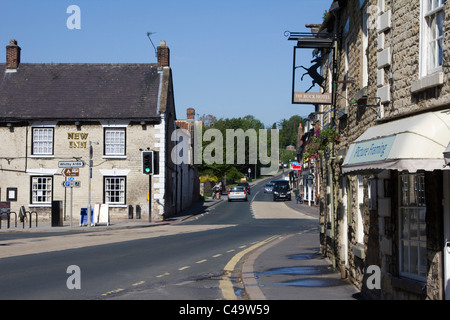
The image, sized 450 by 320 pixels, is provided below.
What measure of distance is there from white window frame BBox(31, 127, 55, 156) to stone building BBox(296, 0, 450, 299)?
28860mm

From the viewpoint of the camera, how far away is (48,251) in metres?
17.8

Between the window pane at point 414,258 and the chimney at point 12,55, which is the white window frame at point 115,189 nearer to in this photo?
the chimney at point 12,55

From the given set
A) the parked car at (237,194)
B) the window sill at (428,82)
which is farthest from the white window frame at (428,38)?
the parked car at (237,194)

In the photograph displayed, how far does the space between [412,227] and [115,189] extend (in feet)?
101

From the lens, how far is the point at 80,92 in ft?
131

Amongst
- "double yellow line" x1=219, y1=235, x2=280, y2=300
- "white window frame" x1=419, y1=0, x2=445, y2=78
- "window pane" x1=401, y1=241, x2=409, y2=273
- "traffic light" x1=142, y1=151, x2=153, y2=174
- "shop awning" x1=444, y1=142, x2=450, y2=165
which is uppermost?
"white window frame" x1=419, y1=0, x2=445, y2=78

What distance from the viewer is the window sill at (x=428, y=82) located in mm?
7246

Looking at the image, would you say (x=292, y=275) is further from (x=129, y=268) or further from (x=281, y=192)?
(x=281, y=192)

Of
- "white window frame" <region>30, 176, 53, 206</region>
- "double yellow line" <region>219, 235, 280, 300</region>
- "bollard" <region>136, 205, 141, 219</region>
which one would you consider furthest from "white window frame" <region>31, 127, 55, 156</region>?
"double yellow line" <region>219, 235, 280, 300</region>

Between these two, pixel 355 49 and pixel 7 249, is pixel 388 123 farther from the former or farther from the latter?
pixel 7 249

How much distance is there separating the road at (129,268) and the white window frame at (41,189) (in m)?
15.0

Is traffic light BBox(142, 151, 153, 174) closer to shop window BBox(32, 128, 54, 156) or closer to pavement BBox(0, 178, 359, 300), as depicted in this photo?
shop window BBox(32, 128, 54, 156)

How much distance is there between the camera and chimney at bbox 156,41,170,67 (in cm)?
4072

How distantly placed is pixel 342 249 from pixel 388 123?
4760 millimetres
